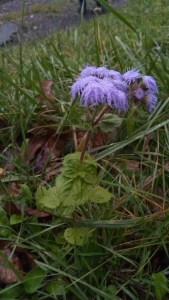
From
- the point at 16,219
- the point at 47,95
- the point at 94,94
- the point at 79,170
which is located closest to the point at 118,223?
the point at 79,170

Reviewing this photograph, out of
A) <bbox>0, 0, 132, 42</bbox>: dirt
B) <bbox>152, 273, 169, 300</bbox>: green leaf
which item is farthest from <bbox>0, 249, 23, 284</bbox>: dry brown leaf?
<bbox>0, 0, 132, 42</bbox>: dirt

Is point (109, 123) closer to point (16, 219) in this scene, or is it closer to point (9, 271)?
point (16, 219)

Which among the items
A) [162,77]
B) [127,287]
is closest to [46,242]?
[127,287]

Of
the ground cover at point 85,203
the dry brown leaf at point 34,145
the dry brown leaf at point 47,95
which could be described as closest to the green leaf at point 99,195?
the ground cover at point 85,203

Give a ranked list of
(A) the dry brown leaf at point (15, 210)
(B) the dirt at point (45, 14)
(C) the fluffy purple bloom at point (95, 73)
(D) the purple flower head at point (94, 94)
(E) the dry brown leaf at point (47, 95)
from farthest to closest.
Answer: (B) the dirt at point (45, 14) < (E) the dry brown leaf at point (47, 95) < (A) the dry brown leaf at point (15, 210) < (C) the fluffy purple bloom at point (95, 73) < (D) the purple flower head at point (94, 94)

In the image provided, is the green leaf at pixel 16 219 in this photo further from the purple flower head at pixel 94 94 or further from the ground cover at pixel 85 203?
the purple flower head at pixel 94 94

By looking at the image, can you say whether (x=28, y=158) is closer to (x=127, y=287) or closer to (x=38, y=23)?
(x=127, y=287)

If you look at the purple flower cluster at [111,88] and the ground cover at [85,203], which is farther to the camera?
the ground cover at [85,203]
